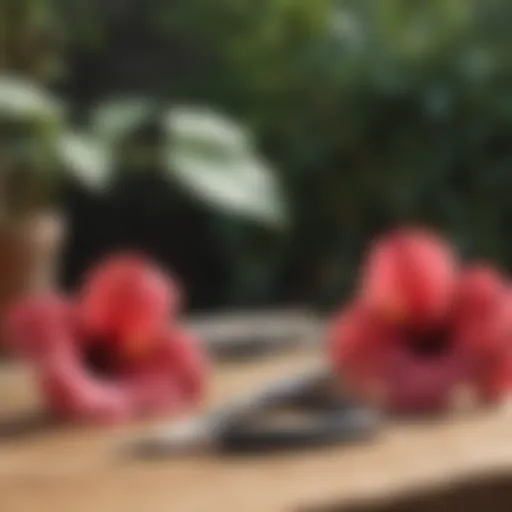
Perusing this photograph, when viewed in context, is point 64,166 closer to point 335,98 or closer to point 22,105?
point 22,105

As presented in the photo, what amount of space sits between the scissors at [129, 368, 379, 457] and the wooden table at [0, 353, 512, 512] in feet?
0.05

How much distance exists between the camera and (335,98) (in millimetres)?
1346

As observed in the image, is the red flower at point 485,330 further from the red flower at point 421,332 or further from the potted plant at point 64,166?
the potted plant at point 64,166

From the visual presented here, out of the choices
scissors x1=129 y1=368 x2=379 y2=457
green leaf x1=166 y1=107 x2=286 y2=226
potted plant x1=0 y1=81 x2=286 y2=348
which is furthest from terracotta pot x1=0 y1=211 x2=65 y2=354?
scissors x1=129 y1=368 x2=379 y2=457

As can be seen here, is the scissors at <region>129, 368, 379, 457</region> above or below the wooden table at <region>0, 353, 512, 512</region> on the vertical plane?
above

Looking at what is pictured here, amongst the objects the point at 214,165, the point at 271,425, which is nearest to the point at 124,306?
the point at 271,425

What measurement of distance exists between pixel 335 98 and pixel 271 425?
1.95 ft

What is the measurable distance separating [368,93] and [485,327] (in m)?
0.51

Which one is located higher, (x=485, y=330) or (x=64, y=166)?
(x=64, y=166)

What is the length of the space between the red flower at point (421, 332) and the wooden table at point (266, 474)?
4 cm

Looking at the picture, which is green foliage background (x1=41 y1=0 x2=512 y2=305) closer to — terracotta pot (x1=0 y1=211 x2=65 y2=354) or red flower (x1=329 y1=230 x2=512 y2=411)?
terracotta pot (x1=0 y1=211 x2=65 y2=354)

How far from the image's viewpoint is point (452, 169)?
1.30 meters

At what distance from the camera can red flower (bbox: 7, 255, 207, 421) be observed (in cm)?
83

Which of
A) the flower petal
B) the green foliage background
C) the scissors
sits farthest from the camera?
the green foliage background
